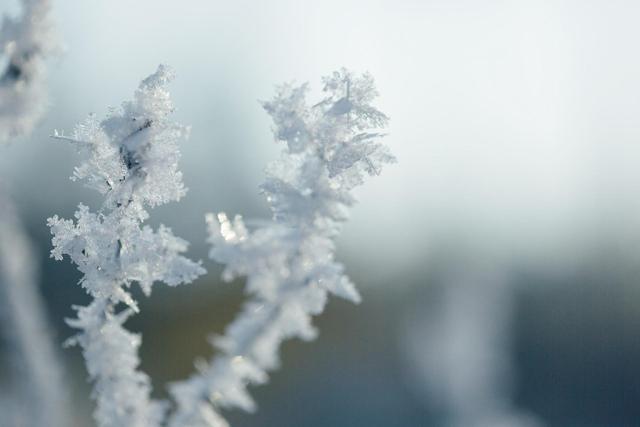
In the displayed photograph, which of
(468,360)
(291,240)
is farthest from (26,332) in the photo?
(468,360)

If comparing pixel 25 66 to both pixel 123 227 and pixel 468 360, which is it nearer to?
pixel 123 227

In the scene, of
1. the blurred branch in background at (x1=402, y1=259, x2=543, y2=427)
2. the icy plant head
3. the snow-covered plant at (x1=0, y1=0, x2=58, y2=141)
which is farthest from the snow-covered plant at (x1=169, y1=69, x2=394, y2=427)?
the blurred branch in background at (x1=402, y1=259, x2=543, y2=427)

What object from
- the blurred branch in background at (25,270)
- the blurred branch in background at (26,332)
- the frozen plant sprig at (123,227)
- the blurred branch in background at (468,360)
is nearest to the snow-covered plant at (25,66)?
the blurred branch in background at (25,270)

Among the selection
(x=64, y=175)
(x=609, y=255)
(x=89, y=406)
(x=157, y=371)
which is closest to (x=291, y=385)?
(x=157, y=371)

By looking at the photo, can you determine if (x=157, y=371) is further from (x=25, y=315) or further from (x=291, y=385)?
(x=25, y=315)

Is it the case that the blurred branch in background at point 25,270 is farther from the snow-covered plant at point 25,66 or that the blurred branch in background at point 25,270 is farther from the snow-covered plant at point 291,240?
the snow-covered plant at point 291,240

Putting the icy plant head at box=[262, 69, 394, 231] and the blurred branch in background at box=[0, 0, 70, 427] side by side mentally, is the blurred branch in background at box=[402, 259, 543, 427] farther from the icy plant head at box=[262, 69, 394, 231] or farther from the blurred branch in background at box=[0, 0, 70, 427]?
the blurred branch in background at box=[0, 0, 70, 427]
